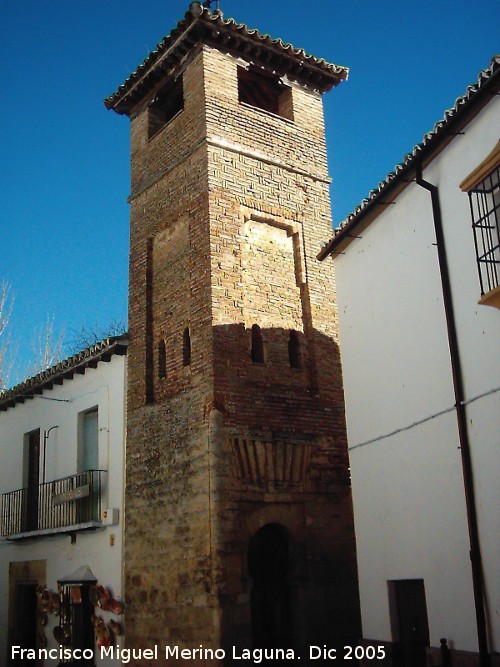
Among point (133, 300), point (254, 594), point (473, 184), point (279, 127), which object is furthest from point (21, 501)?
point (473, 184)

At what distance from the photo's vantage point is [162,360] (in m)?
12.4

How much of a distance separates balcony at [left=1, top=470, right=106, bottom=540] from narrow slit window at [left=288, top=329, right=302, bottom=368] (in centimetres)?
375

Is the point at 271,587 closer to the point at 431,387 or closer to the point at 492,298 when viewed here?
the point at 431,387

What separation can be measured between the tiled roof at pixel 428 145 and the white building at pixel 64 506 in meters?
4.93

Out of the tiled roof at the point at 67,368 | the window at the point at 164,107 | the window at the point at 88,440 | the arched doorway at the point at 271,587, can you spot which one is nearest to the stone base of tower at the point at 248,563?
the arched doorway at the point at 271,587

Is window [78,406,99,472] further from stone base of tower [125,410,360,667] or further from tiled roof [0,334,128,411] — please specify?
stone base of tower [125,410,360,667]

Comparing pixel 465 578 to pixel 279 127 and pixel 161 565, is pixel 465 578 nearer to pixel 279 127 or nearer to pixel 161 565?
pixel 161 565

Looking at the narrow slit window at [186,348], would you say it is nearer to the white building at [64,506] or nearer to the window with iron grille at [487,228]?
the white building at [64,506]

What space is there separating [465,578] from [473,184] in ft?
12.6

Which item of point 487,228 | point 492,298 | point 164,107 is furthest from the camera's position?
point 164,107

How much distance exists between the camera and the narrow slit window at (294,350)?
1220cm

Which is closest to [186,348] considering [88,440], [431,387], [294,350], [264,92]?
[294,350]

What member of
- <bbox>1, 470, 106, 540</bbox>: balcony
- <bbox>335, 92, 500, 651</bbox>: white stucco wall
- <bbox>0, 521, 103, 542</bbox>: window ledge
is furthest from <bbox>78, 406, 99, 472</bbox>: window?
<bbox>335, 92, 500, 651</bbox>: white stucco wall

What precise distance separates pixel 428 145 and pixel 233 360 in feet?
14.5
